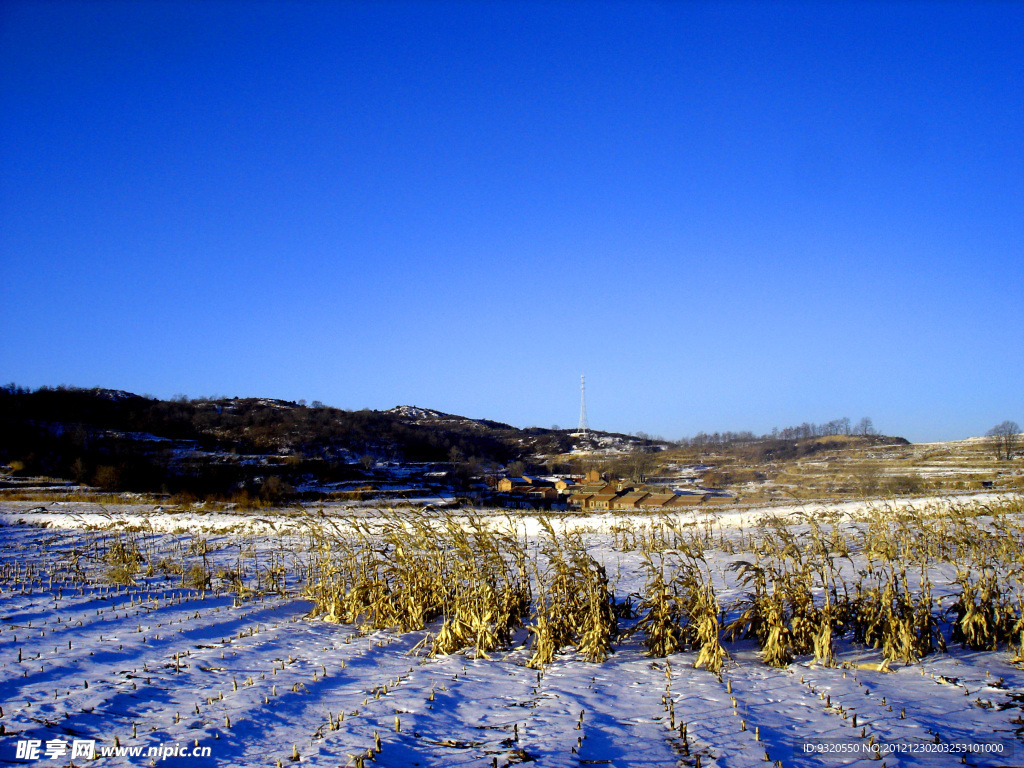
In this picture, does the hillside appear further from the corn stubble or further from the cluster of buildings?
the corn stubble

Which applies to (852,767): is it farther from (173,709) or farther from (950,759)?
(173,709)

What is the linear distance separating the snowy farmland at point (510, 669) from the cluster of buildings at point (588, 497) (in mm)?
20626

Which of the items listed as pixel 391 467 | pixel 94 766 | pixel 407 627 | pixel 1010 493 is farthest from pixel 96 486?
pixel 1010 493

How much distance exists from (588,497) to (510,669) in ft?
95.2

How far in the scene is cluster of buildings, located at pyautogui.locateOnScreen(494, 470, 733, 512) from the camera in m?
30.3

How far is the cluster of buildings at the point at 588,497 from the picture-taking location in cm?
3028

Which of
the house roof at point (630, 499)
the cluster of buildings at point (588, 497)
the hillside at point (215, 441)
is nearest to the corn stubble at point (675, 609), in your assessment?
the cluster of buildings at point (588, 497)

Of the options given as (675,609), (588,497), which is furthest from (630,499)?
(675,609)

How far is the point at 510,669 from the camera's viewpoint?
224 inches

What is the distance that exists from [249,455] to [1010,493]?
47430 mm

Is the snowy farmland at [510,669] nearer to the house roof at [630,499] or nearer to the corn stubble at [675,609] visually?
the corn stubble at [675,609]

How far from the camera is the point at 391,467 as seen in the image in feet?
173

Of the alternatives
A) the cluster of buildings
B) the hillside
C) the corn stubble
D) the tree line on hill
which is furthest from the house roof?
the corn stubble

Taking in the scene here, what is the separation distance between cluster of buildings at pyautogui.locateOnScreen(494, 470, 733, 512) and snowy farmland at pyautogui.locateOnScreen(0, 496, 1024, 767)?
67.7 ft
